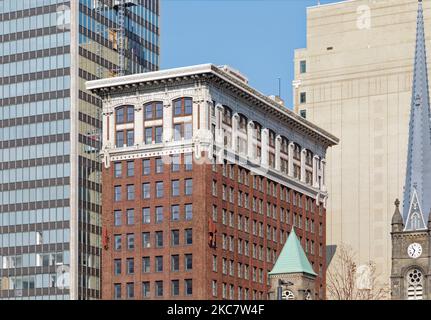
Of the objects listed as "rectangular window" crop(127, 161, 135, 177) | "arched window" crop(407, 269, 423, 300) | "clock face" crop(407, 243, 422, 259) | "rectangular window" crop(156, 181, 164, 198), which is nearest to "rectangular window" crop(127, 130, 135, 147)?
"rectangular window" crop(127, 161, 135, 177)

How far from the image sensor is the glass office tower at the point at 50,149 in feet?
488

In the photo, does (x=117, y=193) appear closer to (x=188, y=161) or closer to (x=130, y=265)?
(x=130, y=265)

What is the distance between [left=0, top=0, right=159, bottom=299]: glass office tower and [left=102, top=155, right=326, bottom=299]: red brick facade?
38.6ft

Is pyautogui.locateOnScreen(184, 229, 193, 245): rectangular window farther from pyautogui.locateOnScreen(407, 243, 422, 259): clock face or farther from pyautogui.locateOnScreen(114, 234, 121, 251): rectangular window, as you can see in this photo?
pyautogui.locateOnScreen(407, 243, 422, 259): clock face

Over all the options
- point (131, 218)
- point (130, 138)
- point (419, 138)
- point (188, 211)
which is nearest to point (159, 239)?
point (131, 218)

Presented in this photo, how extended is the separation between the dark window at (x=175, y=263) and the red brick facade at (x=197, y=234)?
395mm

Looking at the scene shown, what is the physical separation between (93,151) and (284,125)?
2834 centimetres

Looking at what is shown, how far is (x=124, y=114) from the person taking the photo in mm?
140875

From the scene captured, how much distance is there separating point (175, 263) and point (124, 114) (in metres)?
21.6

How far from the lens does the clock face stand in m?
181
